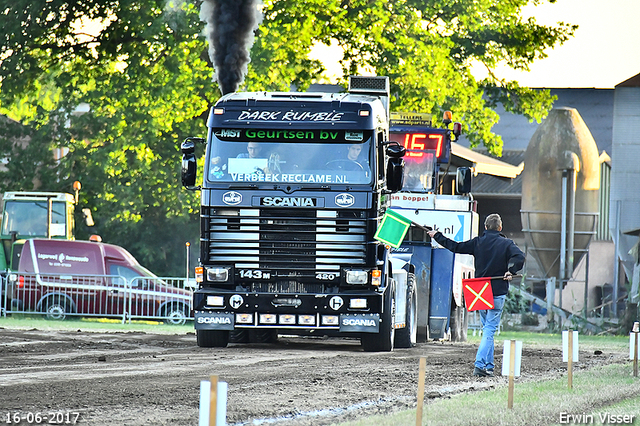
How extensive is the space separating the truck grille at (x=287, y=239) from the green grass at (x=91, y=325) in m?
7.59

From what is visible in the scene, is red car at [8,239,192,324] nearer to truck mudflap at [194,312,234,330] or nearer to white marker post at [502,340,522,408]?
truck mudflap at [194,312,234,330]

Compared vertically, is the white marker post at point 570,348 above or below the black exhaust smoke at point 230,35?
below

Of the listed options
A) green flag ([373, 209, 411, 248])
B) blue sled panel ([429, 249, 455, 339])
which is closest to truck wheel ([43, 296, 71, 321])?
blue sled panel ([429, 249, 455, 339])

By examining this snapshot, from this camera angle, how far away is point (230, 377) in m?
12.9

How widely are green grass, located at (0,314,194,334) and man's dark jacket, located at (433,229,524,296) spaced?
11.2 metres

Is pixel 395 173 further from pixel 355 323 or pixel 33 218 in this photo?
pixel 33 218

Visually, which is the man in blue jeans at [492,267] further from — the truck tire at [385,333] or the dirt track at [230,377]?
the truck tire at [385,333]

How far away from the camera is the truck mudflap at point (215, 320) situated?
17047 millimetres

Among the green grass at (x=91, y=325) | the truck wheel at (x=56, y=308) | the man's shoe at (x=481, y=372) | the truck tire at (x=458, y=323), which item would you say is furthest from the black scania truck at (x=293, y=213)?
the truck wheel at (x=56, y=308)

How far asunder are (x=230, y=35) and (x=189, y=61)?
19.5 feet

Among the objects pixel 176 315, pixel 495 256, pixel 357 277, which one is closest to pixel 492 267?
pixel 495 256

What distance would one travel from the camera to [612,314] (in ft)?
129

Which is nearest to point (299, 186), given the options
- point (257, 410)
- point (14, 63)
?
point (257, 410)

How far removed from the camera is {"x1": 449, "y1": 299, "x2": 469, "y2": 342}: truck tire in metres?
22.4
